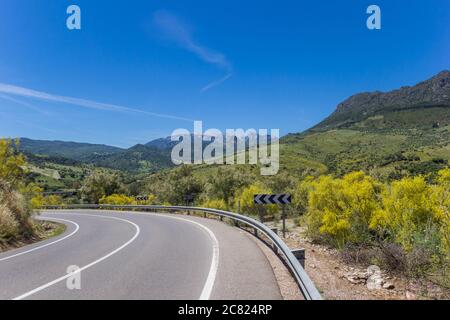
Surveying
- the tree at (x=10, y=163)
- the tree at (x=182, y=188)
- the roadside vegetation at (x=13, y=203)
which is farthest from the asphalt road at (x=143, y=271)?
the tree at (x=182, y=188)

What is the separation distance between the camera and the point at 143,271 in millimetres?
7910

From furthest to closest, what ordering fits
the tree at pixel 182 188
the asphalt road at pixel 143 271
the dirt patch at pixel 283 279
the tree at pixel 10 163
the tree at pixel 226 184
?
the tree at pixel 182 188 → the tree at pixel 226 184 → the tree at pixel 10 163 → the asphalt road at pixel 143 271 → the dirt patch at pixel 283 279

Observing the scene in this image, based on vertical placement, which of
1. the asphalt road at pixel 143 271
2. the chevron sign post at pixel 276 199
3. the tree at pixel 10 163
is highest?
the tree at pixel 10 163

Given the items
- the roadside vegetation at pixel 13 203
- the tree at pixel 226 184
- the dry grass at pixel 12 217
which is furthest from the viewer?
the tree at pixel 226 184

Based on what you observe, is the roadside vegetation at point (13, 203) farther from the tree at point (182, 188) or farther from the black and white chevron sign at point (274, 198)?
the tree at point (182, 188)

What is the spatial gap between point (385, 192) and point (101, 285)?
42.2 feet

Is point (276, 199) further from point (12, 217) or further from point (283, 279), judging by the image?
point (12, 217)

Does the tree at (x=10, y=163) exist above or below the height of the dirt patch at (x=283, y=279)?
above

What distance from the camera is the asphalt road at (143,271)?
6207mm

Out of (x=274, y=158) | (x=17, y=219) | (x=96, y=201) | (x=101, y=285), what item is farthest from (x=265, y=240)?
(x=274, y=158)

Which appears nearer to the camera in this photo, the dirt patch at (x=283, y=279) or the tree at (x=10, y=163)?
the dirt patch at (x=283, y=279)
